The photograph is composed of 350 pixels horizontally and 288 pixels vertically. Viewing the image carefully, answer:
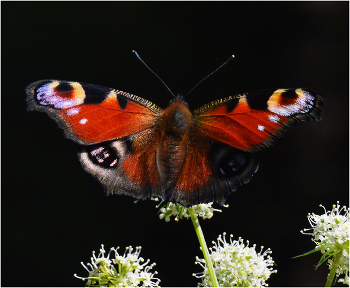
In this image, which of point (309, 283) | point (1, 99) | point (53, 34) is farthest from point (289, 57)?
point (1, 99)

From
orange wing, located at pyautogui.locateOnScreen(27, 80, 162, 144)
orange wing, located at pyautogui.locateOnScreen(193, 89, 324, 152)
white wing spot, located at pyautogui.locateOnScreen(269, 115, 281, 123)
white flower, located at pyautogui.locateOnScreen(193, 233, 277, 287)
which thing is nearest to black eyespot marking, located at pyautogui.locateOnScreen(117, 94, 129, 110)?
orange wing, located at pyautogui.locateOnScreen(27, 80, 162, 144)

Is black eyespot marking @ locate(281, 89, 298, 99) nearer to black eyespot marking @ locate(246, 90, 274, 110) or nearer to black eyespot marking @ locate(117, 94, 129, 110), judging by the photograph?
black eyespot marking @ locate(246, 90, 274, 110)

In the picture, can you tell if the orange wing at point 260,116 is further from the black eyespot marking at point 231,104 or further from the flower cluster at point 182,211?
the flower cluster at point 182,211

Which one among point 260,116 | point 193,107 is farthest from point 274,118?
point 193,107

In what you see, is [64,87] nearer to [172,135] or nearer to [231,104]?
[172,135]

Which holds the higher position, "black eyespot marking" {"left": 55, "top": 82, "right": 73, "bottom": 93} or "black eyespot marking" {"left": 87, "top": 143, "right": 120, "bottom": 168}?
"black eyespot marking" {"left": 55, "top": 82, "right": 73, "bottom": 93}
